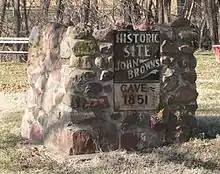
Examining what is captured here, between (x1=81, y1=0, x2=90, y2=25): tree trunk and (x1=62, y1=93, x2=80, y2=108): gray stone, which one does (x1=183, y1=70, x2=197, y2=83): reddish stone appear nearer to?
(x1=62, y1=93, x2=80, y2=108): gray stone

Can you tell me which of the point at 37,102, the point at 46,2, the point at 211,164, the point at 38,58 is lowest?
the point at 211,164

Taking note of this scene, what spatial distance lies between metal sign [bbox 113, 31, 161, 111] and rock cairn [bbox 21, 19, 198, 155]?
7 centimetres

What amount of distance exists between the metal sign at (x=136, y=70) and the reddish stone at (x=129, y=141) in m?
0.29

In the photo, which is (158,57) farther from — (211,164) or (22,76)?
(22,76)

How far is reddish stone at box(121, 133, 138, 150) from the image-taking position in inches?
259

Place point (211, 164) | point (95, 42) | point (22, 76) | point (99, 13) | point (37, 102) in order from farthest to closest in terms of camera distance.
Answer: point (99, 13) < point (22, 76) < point (37, 102) < point (95, 42) < point (211, 164)

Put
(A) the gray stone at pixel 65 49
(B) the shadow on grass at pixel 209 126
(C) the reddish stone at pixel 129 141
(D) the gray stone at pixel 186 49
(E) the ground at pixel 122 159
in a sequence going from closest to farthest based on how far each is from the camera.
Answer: (E) the ground at pixel 122 159, (A) the gray stone at pixel 65 49, (C) the reddish stone at pixel 129 141, (D) the gray stone at pixel 186 49, (B) the shadow on grass at pixel 209 126

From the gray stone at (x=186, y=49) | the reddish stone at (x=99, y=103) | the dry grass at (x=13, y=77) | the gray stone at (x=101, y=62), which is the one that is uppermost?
the gray stone at (x=186, y=49)

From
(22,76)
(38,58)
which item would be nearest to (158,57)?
(38,58)

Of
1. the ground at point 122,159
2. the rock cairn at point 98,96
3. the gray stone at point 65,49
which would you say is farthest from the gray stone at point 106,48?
the ground at point 122,159

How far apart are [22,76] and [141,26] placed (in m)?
9.75

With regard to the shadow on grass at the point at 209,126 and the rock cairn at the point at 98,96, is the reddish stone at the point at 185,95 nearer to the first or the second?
the rock cairn at the point at 98,96

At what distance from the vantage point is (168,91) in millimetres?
6766

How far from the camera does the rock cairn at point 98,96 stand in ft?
21.0
